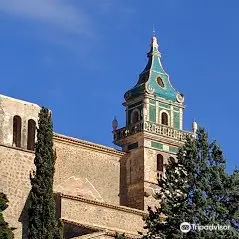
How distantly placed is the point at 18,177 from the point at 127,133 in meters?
9.92

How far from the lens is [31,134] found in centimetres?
4919

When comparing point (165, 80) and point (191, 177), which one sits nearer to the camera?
point (191, 177)

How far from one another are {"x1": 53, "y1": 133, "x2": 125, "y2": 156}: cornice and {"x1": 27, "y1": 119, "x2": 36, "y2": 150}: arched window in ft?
9.27

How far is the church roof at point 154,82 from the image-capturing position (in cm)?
5695

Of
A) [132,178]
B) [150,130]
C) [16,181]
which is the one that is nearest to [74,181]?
[132,178]

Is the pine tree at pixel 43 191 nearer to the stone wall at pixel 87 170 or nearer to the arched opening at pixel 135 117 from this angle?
the stone wall at pixel 87 170

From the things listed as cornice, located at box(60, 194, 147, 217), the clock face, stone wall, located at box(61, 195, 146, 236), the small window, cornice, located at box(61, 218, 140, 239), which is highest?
the small window

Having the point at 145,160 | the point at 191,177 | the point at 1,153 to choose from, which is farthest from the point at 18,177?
the point at 191,177

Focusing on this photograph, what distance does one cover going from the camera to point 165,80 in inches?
2292

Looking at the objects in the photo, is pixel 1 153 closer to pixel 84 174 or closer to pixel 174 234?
pixel 84 174

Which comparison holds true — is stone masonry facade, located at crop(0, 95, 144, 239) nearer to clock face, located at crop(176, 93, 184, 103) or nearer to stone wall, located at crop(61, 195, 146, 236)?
stone wall, located at crop(61, 195, 146, 236)

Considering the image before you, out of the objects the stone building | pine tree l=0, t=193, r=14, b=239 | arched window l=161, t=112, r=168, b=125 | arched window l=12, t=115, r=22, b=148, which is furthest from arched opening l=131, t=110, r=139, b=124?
pine tree l=0, t=193, r=14, b=239

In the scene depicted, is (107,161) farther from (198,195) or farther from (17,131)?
(198,195)

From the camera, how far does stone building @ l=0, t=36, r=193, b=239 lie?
4759 centimetres
